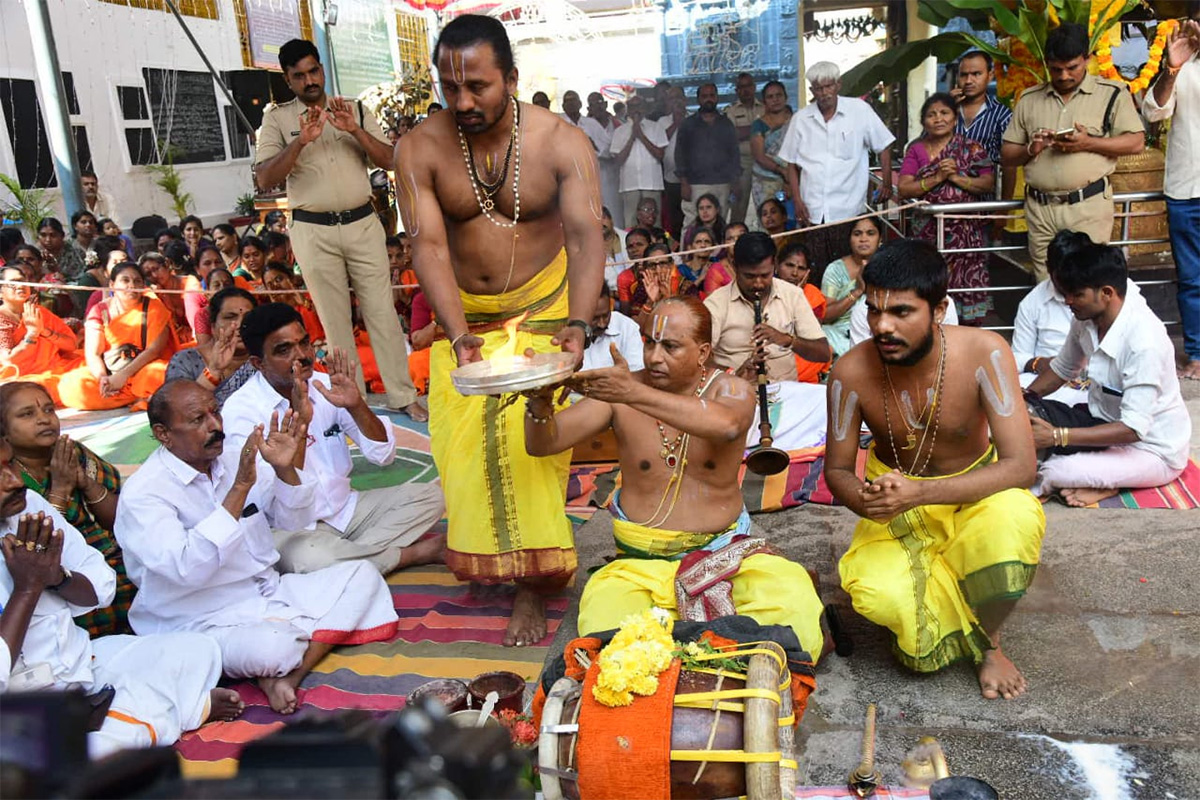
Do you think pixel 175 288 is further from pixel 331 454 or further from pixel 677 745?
pixel 677 745

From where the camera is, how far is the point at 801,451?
566 cm

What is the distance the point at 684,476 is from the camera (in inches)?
140

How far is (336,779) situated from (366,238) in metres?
6.18

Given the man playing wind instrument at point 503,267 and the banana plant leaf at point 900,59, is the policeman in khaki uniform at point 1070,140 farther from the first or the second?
the man playing wind instrument at point 503,267

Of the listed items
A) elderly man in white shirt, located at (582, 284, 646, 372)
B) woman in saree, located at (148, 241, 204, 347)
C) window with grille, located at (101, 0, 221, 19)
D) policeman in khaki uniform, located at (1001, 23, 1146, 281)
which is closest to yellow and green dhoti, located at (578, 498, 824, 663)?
elderly man in white shirt, located at (582, 284, 646, 372)

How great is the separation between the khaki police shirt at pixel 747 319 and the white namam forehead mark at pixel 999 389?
2.51 meters

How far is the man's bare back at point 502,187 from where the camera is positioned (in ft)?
12.6

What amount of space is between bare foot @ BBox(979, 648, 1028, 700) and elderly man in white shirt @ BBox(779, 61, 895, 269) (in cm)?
523

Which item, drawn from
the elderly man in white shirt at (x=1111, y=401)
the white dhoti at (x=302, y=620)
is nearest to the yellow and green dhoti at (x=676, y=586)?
the white dhoti at (x=302, y=620)

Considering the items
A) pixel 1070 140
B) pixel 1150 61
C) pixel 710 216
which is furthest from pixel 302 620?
pixel 1150 61

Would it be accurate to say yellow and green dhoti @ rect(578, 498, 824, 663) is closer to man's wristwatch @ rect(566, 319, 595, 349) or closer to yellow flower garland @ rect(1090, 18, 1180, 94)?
man's wristwatch @ rect(566, 319, 595, 349)

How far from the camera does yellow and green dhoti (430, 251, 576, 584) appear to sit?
3.83 m

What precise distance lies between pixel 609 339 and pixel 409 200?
7.98 feet

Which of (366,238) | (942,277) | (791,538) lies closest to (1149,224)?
(791,538)
